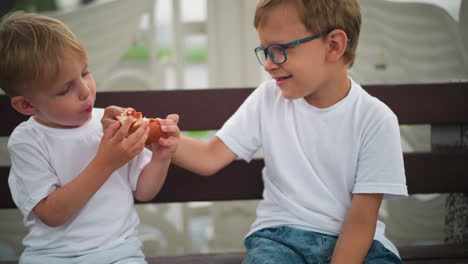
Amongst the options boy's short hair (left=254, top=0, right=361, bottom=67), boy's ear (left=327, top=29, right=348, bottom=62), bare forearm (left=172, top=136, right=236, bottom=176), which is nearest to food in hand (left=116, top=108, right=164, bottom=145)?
bare forearm (left=172, top=136, right=236, bottom=176)

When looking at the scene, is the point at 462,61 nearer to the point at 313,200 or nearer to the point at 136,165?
the point at 313,200

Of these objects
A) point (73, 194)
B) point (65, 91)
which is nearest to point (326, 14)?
point (65, 91)

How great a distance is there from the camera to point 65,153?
1523 mm

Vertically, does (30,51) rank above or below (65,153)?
above

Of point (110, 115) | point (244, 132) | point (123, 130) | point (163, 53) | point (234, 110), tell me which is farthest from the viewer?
point (163, 53)

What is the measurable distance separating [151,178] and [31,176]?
0.38m

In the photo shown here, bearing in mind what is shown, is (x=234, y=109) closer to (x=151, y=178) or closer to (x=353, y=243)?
(x=151, y=178)

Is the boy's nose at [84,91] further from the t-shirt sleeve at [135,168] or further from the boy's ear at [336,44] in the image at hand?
the boy's ear at [336,44]

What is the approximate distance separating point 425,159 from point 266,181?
782mm

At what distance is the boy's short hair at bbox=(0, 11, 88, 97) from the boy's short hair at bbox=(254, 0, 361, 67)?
2.05 ft

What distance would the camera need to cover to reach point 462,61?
2.34 metres

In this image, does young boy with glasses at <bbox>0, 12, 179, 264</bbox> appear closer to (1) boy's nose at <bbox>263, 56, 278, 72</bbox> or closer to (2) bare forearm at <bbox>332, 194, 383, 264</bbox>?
(1) boy's nose at <bbox>263, 56, 278, 72</bbox>

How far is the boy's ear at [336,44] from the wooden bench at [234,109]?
540mm

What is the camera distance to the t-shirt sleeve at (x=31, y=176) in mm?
1462
